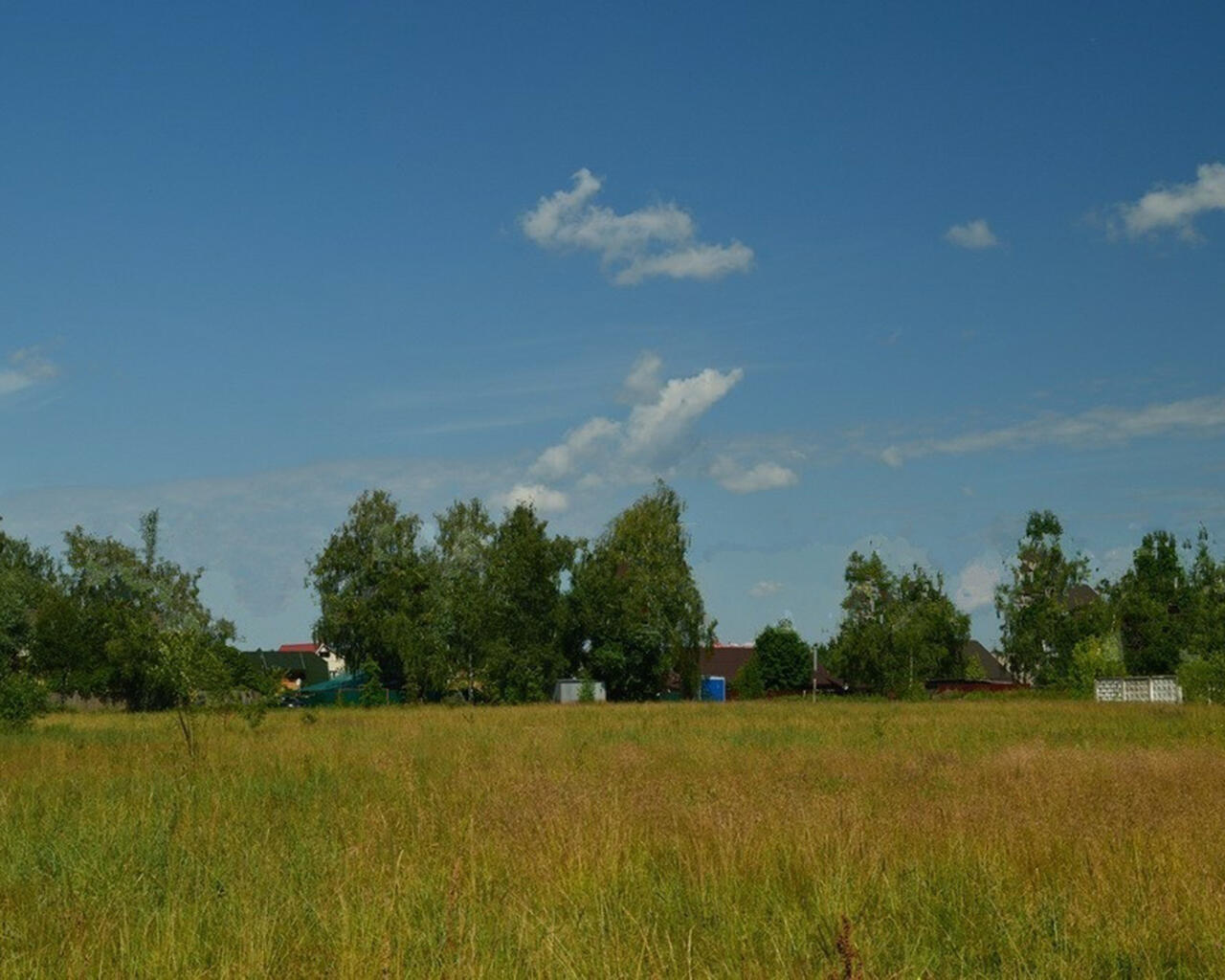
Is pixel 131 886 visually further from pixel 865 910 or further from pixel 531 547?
pixel 531 547

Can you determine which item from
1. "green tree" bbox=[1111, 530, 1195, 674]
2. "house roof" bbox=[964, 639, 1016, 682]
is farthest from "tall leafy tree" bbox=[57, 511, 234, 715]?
"house roof" bbox=[964, 639, 1016, 682]

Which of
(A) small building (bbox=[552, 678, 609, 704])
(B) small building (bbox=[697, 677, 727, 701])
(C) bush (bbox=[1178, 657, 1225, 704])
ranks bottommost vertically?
(B) small building (bbox=[697, 677, 727, 701])

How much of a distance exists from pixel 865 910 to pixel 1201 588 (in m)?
80.6

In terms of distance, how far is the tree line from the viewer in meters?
59.6

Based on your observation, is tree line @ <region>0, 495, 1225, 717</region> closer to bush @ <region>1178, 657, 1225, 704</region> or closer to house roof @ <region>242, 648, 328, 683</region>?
bush @ <region>1178, 657, 1225, 704</region>

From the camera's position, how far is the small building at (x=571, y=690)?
62.0 metres

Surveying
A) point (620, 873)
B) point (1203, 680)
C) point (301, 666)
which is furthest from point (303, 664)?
point (620, 873)

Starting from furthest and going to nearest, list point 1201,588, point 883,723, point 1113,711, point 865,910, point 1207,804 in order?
1. point 1201,588
2. point 1113,711
3. point 883,723
4. point 1207,804
5. point 865,910

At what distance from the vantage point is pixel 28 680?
96.5ft

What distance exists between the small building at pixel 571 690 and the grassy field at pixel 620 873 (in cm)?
4865

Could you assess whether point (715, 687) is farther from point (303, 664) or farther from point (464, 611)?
point (303, 664)

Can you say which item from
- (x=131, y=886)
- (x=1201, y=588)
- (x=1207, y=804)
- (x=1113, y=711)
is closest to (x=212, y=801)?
(x=131, y=886)

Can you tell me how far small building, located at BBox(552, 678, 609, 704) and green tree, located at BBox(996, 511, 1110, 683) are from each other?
28081mm

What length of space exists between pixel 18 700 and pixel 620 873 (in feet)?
85.5
